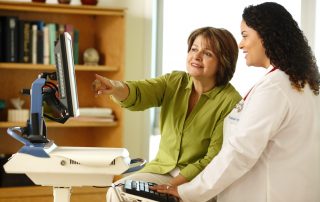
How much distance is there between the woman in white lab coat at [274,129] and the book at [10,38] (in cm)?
156

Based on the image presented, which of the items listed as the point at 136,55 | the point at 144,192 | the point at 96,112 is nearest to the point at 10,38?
the point at 96,112

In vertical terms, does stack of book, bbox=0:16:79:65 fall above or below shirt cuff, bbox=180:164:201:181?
above

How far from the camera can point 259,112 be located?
5.59ft

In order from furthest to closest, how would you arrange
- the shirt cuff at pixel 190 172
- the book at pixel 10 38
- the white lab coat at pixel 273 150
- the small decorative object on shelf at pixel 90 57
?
the small decorative object on shelf at pixel 90 57
the book at pixel 10 38
the shirt cuff at pixel 190 172
the white lab coat at pixel 273 150

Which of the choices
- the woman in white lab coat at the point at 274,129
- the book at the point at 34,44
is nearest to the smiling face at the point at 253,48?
the woman in white lab coat at the point at 274,129

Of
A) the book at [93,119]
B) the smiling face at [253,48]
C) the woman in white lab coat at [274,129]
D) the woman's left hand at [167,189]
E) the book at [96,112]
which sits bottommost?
the woman's left hand at [167,189]

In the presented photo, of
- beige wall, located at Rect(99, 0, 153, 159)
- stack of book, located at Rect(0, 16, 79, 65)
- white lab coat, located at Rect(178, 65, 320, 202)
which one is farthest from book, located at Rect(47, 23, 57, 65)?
white lab coat, located at Rect(178, 65, 320, 202)

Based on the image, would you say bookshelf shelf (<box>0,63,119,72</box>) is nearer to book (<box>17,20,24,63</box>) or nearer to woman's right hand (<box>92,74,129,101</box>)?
book (<box>17,20,24,63</box>)

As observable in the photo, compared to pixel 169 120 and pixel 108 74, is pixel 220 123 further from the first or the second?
pixel 108 74

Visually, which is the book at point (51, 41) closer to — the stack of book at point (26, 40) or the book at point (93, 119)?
the stack of book at point (26, 40)

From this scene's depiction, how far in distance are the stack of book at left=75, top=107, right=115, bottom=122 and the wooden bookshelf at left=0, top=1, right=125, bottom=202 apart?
1.1 inches

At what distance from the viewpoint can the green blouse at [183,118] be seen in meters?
2.14

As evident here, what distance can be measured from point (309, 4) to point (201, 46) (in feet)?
5.52

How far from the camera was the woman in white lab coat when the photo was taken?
1.71 meters
